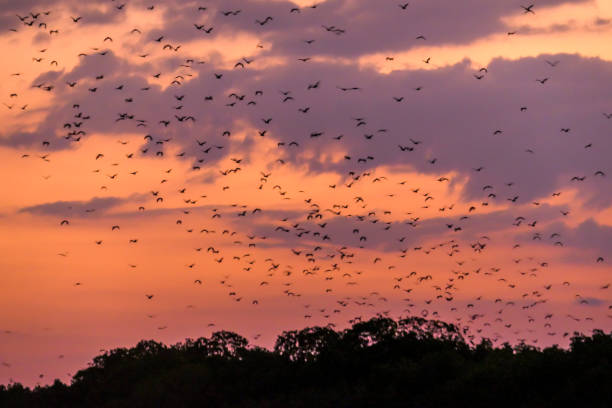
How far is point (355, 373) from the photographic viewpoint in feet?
342

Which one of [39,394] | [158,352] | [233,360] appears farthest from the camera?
[39,394]

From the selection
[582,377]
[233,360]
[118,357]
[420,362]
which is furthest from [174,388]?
[582,377]

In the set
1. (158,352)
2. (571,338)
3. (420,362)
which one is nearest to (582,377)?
(571,338)

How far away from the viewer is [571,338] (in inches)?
3644

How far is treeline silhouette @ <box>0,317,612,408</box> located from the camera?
89.5 meters

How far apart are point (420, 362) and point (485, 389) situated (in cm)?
962

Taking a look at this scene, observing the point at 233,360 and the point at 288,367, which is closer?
the point at 288,367

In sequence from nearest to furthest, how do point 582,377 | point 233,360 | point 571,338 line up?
1. point 582,377
2. point 571,338
3. point 233,360

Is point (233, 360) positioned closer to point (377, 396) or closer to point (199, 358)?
point (199, 358)

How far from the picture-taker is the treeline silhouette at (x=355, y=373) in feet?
294

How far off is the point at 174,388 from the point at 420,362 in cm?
2395

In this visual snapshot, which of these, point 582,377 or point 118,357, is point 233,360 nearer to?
point 118,357

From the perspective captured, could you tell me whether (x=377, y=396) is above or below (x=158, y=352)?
below

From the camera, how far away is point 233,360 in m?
115
